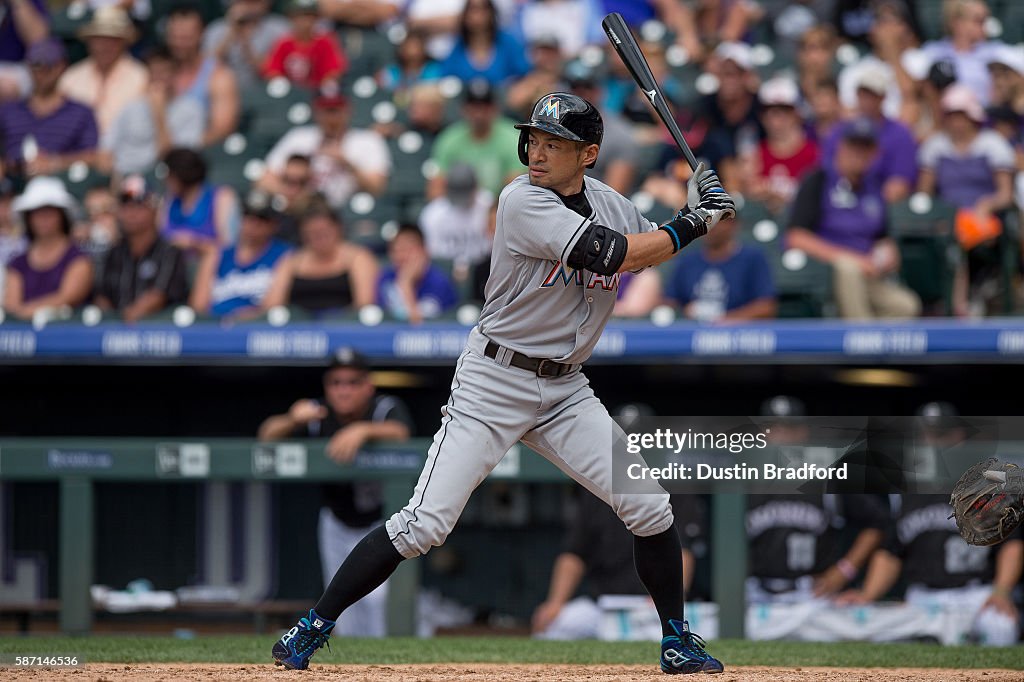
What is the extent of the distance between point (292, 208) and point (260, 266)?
66cm

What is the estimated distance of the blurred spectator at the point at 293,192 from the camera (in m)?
7.47

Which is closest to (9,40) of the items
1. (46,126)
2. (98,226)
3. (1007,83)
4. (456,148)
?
(46,126)

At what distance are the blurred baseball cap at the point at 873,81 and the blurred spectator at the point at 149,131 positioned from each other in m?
3.71

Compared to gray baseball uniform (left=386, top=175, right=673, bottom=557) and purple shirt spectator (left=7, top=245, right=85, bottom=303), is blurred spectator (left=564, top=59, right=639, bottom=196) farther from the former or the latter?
gray baseball uniform (left=386, top=175, right=673, bottom=557)

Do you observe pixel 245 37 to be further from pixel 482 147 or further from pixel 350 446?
pixel 350 446

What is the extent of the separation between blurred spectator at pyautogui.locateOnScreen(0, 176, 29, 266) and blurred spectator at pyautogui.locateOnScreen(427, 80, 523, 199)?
6.85 ft

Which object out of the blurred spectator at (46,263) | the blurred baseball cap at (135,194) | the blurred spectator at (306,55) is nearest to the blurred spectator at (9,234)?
the blurred spectator at (46,263)

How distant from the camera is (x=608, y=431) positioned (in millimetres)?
3891

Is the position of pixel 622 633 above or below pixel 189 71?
below

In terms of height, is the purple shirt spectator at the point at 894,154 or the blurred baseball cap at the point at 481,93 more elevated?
the blurred baseball cap at the point at 481,93

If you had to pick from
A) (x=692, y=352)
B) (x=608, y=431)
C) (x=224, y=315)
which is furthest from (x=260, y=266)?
(x=608, y=431)

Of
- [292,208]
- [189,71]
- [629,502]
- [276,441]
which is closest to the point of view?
[629,502]

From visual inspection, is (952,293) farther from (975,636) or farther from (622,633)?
(622,633)

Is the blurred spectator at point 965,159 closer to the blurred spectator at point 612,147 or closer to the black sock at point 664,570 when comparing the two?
the blurred spectator at point 612,147
